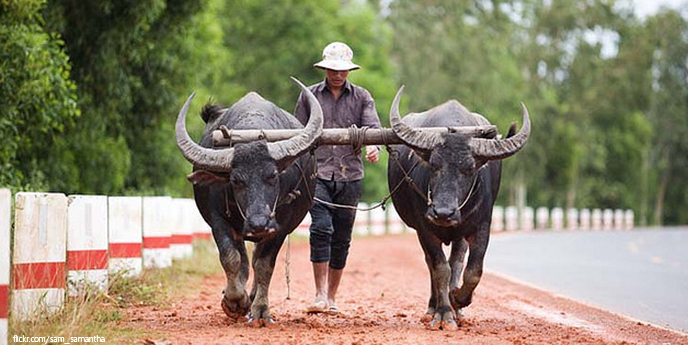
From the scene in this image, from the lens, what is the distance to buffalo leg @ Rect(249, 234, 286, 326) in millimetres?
10500

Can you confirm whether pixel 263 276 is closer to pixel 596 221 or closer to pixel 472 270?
pixel 472 270

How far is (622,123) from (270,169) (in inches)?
2653

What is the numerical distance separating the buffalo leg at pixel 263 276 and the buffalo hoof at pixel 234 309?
14 cm

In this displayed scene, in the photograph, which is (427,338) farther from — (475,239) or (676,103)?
(676,103)

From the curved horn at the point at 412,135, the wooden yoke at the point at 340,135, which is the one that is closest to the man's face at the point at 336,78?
the wooden yoke at the point at 340,135

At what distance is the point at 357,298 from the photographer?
13.9m

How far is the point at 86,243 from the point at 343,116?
10.1 ft

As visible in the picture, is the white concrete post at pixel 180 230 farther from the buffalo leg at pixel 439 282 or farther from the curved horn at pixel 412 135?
the curved horn at pixel 412 135

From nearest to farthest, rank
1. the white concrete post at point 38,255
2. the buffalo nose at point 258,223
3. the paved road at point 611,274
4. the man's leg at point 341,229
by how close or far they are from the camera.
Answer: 1. the white concrete post at point 38,255
2. the buffalo nose at point 258,223
3. the man's leg at point 341,229
4. the paved road at point 611,274

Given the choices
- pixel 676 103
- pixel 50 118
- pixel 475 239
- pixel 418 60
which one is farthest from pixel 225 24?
pixel 676 103

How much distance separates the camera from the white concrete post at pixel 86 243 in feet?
36.6

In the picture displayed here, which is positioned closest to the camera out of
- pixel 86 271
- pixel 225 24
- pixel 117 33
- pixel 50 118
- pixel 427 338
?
pixel 427 338

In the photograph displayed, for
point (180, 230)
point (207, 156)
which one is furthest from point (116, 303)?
point (180, 230)

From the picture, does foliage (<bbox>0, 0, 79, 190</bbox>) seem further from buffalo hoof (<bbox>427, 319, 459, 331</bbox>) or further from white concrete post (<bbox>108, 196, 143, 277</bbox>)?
buffalo hoof (<bbox>427, 319, 459, 331</bbox>)
